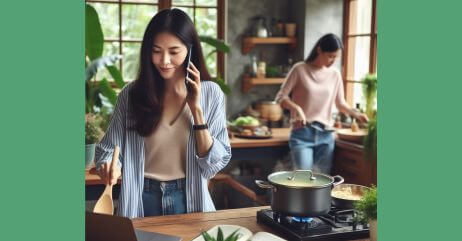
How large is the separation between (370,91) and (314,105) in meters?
0.40

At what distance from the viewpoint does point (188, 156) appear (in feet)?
4.18

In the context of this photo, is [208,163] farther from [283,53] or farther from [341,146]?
[283,53]

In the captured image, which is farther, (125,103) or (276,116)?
(276,116)

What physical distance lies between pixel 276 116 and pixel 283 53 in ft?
1.57

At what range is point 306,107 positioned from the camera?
281 cm

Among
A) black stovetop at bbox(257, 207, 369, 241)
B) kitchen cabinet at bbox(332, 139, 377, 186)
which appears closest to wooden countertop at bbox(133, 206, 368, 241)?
black stovetop at bbox(257, 207, 369, 241)

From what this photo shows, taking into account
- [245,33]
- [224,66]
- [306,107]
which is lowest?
[306,107]

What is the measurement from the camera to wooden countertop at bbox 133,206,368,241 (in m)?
1.04

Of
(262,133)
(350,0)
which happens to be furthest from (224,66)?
(350,0)

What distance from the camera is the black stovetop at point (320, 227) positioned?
1.01m

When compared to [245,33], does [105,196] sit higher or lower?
lower

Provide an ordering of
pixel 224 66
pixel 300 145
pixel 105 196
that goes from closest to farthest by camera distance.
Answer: pixel 105 196 < pixel 300 145 < pixel 224 66

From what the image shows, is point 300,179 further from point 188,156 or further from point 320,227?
point 188,156

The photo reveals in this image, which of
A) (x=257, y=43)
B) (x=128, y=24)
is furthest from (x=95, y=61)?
(x=257, y=43)
